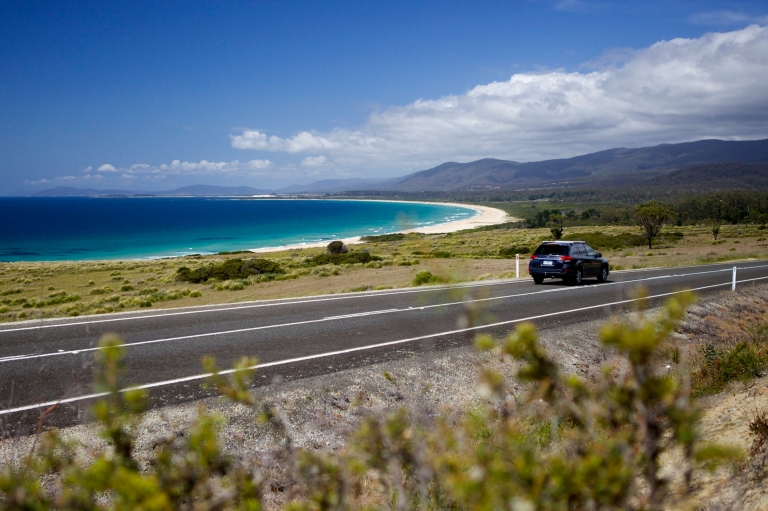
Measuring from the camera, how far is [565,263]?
20.4 meters

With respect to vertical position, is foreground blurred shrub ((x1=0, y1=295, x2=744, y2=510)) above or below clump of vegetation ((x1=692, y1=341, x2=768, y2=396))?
above

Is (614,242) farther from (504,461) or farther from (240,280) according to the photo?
(504,461)

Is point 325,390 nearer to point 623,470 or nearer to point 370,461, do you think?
point 370,461

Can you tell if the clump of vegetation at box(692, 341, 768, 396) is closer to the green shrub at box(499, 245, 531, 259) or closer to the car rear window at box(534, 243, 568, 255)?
the car rear window at box(534, 243, 568, 255)

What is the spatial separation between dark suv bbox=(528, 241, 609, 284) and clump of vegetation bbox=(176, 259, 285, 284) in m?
16.2

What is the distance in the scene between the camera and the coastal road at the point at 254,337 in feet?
24.9

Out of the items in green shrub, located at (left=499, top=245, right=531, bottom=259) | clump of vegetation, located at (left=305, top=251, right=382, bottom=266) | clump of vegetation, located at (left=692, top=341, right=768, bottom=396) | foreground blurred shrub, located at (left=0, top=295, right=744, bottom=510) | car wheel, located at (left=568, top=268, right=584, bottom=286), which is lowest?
green shrub, located at (left=499, top=245, right=531, bottom=259)

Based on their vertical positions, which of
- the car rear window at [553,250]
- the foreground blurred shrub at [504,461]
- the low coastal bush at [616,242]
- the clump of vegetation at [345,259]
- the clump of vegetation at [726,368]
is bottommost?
the low coastal bush at [616,242]

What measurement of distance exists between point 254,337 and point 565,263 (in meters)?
13.2

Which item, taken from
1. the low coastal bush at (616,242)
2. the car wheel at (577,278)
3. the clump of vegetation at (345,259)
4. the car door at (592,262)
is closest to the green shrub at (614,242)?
the low coastal bush at (616,242)

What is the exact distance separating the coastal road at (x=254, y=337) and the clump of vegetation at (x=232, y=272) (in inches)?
706

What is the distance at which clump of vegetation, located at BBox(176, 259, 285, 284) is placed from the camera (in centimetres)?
3350

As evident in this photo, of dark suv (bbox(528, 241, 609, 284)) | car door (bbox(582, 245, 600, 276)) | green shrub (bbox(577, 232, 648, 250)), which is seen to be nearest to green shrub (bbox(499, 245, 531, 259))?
green shrub (bbox(577, 232, 648, 250))

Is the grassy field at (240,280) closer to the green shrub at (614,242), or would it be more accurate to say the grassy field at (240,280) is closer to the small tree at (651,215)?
the green shrub at (614,242)
